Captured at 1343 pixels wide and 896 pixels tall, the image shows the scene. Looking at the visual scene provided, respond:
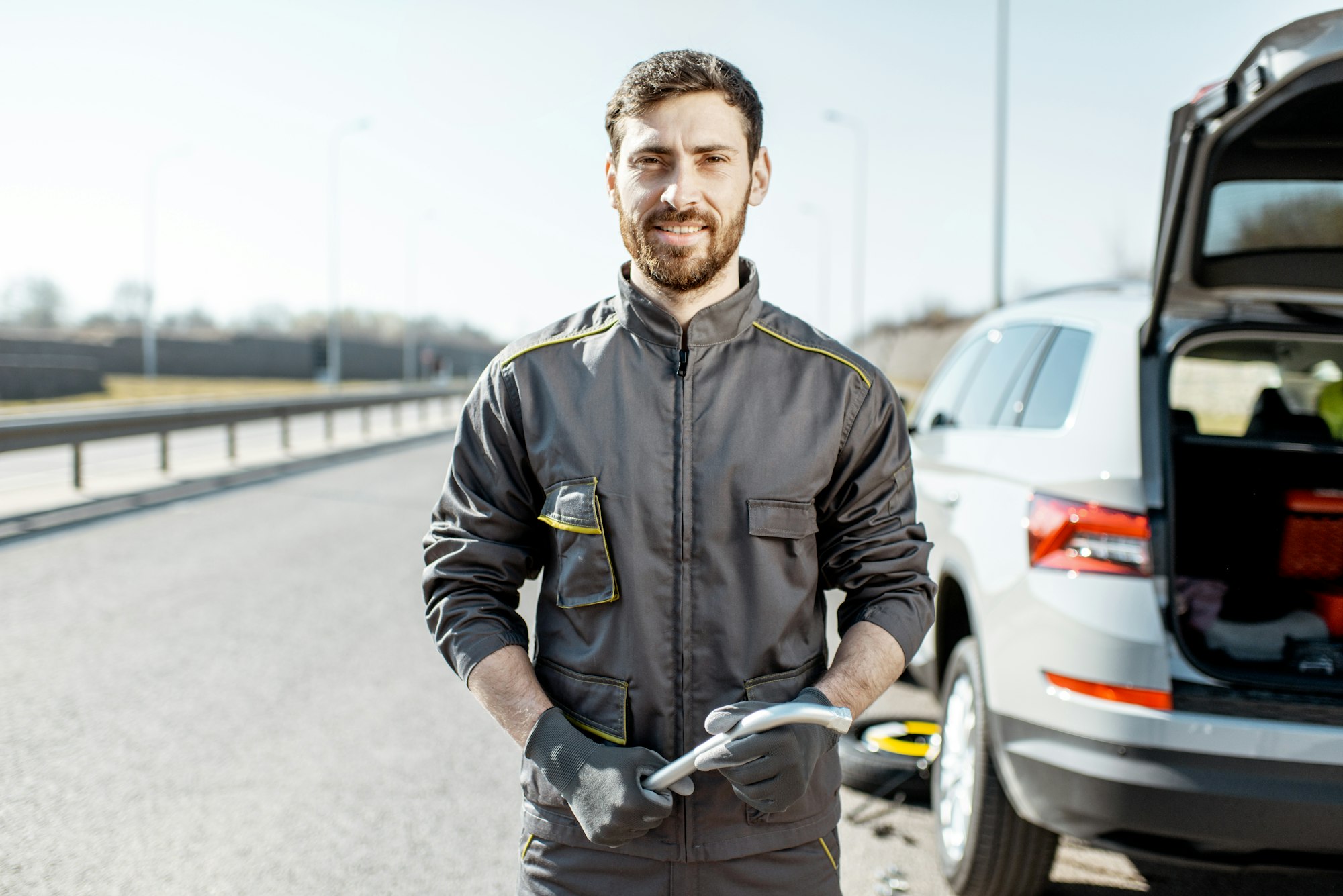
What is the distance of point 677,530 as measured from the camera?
193cm

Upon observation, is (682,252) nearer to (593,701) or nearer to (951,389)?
(593,701)

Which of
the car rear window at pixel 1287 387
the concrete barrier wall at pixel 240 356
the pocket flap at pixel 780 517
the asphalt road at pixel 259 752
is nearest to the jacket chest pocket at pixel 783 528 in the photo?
the pocket flap at pixel 780 517

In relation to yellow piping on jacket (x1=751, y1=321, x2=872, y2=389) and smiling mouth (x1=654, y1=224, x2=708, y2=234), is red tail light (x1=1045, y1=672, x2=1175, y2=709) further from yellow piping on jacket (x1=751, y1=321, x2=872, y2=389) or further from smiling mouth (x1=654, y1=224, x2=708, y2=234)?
smiling mouth (x1=654, y1=224, x2=708, y2=234)

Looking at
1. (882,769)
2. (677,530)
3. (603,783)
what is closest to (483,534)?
(677,530)

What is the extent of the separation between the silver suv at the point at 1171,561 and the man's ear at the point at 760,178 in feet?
3.68

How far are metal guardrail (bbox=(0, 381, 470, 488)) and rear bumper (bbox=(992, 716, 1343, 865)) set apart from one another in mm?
10984

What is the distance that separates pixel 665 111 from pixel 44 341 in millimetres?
46586

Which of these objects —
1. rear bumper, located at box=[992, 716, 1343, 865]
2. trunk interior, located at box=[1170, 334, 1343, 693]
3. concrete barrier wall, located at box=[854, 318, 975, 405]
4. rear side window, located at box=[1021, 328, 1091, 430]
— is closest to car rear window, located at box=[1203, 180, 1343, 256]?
trunk interior, located at box=[1170, 334, 1343, 693]

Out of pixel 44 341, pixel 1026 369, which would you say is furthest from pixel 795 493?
pixel 44 341

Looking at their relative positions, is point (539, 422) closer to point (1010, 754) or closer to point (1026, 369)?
point (1010, 754)

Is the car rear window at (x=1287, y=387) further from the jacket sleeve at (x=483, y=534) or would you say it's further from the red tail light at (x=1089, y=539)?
the jacket sleeve at (x=483, y=534)

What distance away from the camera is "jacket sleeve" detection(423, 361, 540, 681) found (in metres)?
1.95

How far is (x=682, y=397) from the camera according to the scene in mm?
1965

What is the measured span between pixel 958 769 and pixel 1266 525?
59.9 inches
